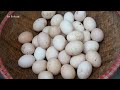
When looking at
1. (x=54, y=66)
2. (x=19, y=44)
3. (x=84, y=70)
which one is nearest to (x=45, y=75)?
(x=54, y=66)

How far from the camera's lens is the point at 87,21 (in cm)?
120

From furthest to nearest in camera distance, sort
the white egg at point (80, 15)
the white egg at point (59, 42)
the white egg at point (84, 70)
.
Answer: the white egg at point (80, 15), the white egg at point (59, 42), the white egg at point (84, 70)

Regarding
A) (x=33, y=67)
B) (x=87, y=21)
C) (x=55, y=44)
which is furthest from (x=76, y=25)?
(x=33, y=67)

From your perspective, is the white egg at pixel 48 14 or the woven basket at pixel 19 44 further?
the white egg at pixel 48 14

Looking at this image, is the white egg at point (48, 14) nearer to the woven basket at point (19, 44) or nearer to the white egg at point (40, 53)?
the woven basket at point (19, 44)

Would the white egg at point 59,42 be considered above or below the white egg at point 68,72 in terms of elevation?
above

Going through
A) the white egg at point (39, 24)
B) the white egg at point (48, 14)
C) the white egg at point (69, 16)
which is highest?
the white egg at point (48, 14)

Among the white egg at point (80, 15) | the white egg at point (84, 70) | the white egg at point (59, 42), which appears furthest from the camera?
the white egg at point (80, 15)

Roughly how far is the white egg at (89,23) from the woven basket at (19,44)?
41 millimetres

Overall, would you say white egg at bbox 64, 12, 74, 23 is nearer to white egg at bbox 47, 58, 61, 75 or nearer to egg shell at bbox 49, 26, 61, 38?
egg shell at bbox 49, 26, 61, 38

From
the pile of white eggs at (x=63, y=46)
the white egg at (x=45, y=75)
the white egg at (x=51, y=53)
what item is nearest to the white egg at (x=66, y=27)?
the pile of white eggs at (x=63, y=46)

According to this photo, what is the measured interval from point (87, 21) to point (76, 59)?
23cm

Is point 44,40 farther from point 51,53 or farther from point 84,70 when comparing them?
point 84,70

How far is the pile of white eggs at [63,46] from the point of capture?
1.06 meters
